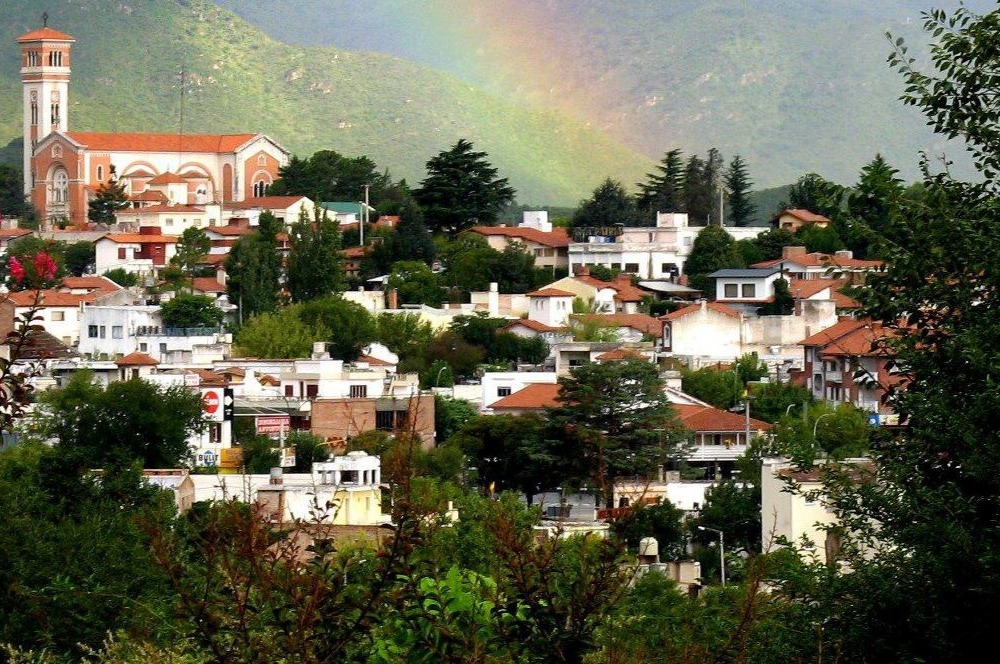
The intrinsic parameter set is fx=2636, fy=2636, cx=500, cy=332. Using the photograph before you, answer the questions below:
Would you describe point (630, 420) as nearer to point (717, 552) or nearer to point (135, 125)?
point (717, 552)

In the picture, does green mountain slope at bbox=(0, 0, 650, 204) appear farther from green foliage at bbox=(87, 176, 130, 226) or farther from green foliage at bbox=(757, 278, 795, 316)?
green foliage at bbox=(757, 278, 795, 316)

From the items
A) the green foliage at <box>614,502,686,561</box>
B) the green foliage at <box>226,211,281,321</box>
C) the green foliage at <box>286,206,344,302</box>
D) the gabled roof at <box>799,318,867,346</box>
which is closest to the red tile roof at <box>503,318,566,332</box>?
the green foliage at <box>286,206,344,302</box>

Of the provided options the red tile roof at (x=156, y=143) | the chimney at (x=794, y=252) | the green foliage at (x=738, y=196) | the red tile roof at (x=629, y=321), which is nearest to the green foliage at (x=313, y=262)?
the red tile roof at (x=629, y=321)

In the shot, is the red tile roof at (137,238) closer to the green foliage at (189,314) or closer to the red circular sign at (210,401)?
the green foliage at (189,314)

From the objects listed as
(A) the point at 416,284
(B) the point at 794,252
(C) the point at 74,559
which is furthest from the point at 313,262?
(C) the point at 74,559

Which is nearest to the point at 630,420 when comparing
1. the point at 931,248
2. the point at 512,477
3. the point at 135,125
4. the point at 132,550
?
the point at 512,477

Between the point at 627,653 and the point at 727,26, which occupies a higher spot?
the point at 727,26
